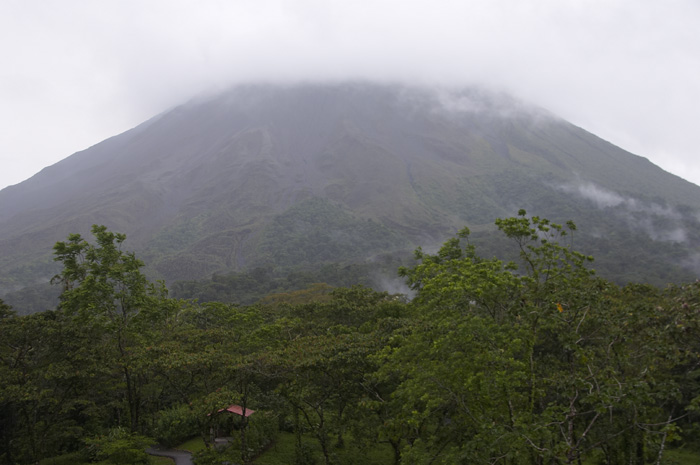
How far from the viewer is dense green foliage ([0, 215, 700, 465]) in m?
9.02

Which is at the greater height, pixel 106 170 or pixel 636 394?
pixel 106 170

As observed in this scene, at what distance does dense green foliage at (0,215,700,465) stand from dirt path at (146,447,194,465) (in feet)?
1.75

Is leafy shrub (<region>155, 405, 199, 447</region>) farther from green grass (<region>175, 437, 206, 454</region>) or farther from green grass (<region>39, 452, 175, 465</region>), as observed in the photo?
green grass (<region>39, 452, 175, 465</region>)

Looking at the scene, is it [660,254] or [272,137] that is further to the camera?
[272,137]

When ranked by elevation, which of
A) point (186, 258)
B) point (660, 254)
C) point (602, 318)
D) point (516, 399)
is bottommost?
point (660, 254)

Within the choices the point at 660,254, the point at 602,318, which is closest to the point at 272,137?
the point at 660,254

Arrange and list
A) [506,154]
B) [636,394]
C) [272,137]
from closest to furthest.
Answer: [636,394] < [506,154] < [272,137]

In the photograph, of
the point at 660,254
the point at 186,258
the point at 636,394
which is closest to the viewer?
the point at 636,394

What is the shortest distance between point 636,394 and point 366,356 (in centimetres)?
716

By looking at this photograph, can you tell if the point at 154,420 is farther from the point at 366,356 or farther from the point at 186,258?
the point at 186,258

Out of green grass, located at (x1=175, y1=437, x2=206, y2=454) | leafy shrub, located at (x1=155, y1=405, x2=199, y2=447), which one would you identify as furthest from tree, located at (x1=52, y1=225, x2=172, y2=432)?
green grass, located at (x1=175, y1=437, x2=206, y2=454)

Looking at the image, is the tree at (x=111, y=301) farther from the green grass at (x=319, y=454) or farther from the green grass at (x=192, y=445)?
the green grass at (x=319, y=454)

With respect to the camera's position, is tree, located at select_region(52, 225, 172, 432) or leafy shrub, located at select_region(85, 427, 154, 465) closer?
leafy shrub, located at select_region(85, 427, 154, 465)

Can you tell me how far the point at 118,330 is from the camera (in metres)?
18.6
